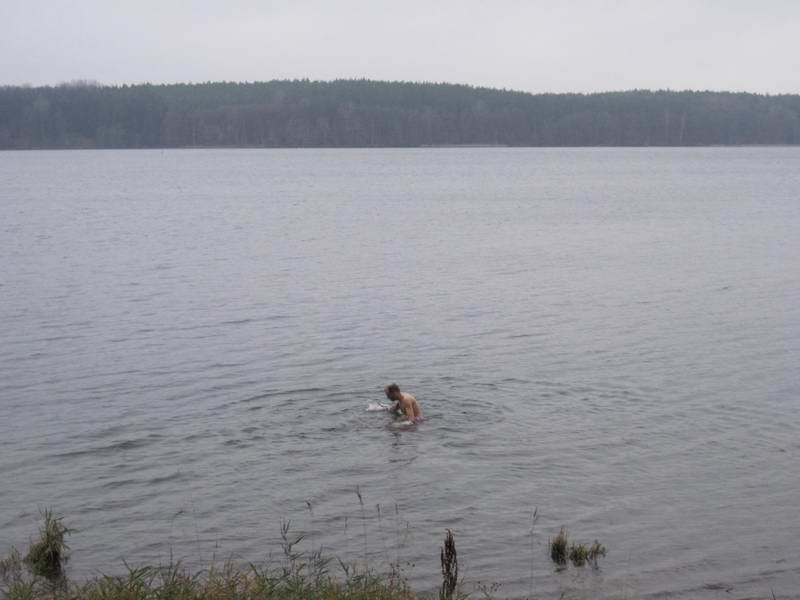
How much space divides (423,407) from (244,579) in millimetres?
9049

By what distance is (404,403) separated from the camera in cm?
1662

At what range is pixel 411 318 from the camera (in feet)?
86.8

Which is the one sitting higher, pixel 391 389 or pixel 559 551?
pixel 391 389

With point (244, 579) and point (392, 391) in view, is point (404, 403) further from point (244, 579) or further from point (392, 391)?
point (244, 579)

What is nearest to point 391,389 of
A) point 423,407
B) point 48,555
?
point 423,407

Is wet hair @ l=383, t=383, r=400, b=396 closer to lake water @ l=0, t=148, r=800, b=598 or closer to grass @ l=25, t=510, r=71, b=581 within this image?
lake water @ l=0, t=148, r=800, b=598

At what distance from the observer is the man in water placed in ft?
53.9

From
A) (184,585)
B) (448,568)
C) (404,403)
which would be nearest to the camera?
(184,585)

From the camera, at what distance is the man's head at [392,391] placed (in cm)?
1630

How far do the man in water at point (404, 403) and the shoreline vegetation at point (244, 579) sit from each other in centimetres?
437

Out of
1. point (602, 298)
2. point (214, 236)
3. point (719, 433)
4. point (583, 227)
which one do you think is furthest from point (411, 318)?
point (583, 227)

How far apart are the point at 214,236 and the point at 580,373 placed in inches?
1236

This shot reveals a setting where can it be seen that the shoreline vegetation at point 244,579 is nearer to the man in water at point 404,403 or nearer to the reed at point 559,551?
the reed at point 559,551

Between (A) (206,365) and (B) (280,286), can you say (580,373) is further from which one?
(B) (280,286)
